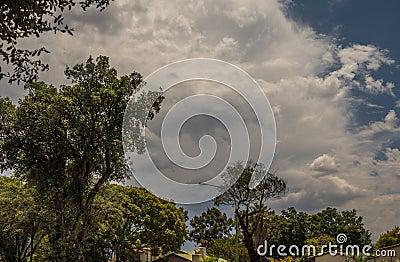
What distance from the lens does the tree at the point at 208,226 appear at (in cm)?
7981

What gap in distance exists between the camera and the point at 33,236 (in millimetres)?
36594

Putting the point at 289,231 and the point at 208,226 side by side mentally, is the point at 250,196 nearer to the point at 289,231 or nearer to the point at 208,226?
the point at 289,231

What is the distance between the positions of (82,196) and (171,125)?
6.20 meters

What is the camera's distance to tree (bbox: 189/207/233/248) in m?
79.8

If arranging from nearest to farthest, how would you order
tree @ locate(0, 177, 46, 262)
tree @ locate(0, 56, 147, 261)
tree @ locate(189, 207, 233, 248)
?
tree @ locate(0, 56, 147, 261) < tree @ locate(0, 177, 46, 262) < tree @ locate(189, 207, 233, 248)

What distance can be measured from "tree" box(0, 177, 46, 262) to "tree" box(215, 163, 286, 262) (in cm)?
1708

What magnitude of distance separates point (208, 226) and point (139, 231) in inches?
1567

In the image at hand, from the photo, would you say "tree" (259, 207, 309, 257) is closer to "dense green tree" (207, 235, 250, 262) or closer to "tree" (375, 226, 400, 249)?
"dense green tree" (207, 235, 250, 262)

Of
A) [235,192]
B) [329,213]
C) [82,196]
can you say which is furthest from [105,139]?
[329,213]

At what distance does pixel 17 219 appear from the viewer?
107ft

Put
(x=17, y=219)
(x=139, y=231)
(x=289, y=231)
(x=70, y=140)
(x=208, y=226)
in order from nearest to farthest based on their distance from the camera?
(x=70, y=140) < (x=17, y=219) < (x=139, y=231) < (x=289, y=231) < (x=208, y=226)

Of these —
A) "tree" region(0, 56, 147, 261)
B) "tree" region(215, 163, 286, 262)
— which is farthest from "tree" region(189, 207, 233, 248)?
"tree" region(0, 56, 147, 261)

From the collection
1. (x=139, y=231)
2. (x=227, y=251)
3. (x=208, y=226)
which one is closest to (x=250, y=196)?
(x=139, y=231)

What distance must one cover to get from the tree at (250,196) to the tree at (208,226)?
32839mm
